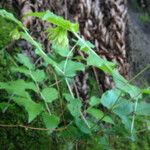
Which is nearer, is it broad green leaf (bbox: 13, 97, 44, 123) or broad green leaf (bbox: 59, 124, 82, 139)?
broad green leaf (bbox: 13, 97, 44, 123)

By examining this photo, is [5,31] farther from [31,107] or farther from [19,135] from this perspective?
[31,107]

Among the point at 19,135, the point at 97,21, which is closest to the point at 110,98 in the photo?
the point at 19,135

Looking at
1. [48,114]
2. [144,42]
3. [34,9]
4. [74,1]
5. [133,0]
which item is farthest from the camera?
[133,0]

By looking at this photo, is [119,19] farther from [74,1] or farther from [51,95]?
[51,95]

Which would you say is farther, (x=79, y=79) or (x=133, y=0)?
Result: (x=133, y=0)

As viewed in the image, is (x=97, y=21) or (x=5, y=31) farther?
(x=97, y=21)

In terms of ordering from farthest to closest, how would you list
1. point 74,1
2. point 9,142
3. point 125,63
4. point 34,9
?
Answer: point 125,63 < point 74,1 < point 34,9 < point 9,142

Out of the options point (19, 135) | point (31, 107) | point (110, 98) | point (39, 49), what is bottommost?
point (19, 135)

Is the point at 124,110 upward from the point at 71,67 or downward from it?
downward

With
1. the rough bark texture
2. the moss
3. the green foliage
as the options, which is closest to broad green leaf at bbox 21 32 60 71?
the moss

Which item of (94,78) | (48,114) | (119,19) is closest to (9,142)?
(48,114)

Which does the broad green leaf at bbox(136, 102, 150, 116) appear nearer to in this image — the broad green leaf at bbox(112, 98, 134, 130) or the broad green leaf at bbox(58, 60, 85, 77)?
the broad green leaf at bbox(112, 98, 134, 130)
